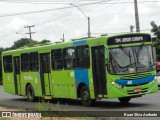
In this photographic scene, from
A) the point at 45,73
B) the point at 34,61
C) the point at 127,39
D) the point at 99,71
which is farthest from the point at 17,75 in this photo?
the point at 127,39

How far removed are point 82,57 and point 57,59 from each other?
2306mm

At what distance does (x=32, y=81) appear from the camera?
23984mm

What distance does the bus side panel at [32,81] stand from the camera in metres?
23.4

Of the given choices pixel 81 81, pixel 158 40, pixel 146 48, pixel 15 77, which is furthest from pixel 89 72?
pixel 158 40

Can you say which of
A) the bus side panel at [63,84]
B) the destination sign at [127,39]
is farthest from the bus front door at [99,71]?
the bus side panel at [63,84]

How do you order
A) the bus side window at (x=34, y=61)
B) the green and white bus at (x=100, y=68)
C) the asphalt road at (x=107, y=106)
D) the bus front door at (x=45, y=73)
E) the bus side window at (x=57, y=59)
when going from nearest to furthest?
the asphalt road at (x=107, y=106), the green and white bus at (x=100, y=68), the bus side window at (x=57, y=59), the bus front door at (x=45, y=73), the bus side window at (x=34, y=61)

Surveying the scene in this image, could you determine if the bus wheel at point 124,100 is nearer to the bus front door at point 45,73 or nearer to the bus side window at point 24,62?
the bus front door at point 45,73

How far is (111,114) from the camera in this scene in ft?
50.5

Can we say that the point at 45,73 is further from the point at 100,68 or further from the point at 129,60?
the point at 129,60

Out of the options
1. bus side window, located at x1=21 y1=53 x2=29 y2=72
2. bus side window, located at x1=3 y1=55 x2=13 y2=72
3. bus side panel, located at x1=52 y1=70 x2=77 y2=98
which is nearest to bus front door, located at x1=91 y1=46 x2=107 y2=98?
bus side panel, located at x1=52 y1=70 x2=77 y2=98

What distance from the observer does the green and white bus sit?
17.6m

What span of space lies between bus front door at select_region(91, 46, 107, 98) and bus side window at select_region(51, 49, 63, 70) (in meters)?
2.77

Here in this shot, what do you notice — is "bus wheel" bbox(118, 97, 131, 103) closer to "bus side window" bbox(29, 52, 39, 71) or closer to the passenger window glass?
the passenger window glass

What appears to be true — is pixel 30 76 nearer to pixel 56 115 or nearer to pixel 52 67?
pixel 52 67
